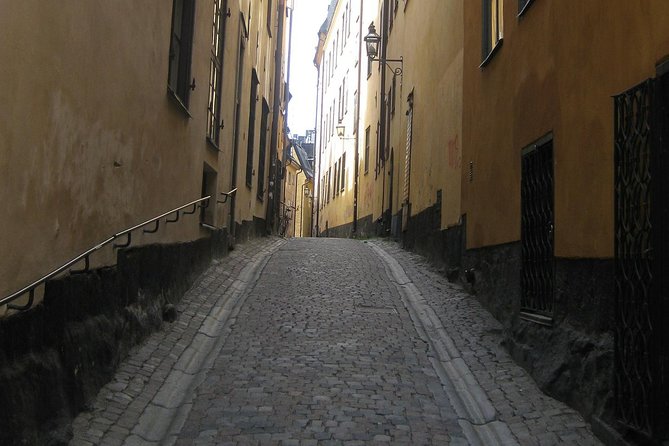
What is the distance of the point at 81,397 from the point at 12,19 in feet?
8.17

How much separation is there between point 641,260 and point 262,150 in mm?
14921

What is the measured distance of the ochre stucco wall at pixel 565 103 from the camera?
4508 millimetres

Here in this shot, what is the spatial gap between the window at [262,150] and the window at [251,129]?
1816 mm

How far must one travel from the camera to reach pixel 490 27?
878cm

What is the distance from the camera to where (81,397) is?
15.2 feet

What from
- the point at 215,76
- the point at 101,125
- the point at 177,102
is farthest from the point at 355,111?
the point at 101,125

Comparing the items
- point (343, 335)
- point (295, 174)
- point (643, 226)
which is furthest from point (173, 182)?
point (295, 174)

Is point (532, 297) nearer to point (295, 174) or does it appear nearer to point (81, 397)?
point (81, 397)

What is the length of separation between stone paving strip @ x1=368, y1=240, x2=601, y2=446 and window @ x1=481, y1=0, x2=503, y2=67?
120 inches

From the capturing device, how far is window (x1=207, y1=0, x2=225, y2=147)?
32.8 ft

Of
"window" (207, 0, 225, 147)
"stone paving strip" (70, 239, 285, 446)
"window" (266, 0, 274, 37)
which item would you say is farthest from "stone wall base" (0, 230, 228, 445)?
"window" (266, 0, 274, 37)

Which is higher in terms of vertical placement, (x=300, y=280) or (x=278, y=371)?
(x=300, y=280)

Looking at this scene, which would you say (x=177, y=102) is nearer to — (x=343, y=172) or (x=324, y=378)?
(x=324, y=378)

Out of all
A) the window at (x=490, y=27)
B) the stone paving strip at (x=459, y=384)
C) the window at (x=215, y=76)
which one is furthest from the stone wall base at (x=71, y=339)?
the window at (x=490, y=27)
